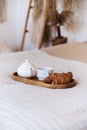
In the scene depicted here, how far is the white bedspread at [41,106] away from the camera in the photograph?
3.74 ft

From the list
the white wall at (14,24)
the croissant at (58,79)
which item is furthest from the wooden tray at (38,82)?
the white wall at (14,24)

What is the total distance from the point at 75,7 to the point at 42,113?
7.83 feet

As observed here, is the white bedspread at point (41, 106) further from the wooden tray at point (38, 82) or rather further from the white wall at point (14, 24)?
the white wall at point (14, 24)

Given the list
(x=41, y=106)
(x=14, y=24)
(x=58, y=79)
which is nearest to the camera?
(x=41, y=106)

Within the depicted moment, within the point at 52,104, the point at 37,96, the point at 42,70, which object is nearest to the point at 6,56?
the point at 42,70

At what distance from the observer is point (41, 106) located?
1.30m

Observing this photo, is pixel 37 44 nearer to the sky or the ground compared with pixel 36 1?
nearer to the ground

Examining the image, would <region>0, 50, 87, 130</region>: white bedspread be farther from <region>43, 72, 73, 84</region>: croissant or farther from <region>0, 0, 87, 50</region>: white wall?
<region>0, 0, 87, 50</region>: white wall

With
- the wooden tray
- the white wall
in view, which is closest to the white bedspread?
the wooden tray

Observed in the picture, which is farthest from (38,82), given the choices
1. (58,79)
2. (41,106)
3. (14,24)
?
(14,24)

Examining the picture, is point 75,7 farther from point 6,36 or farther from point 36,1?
point 6,36

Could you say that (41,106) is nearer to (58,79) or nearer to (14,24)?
(58,79)

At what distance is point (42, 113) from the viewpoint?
1220 mm

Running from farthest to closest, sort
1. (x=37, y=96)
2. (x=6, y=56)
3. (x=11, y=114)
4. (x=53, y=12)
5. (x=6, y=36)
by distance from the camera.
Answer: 1. (x=6, y=36)
2. (x=53, y=12)
3. (x=6, y=56)
4. (x=37, y=96)
5. (x=11, y=114)
